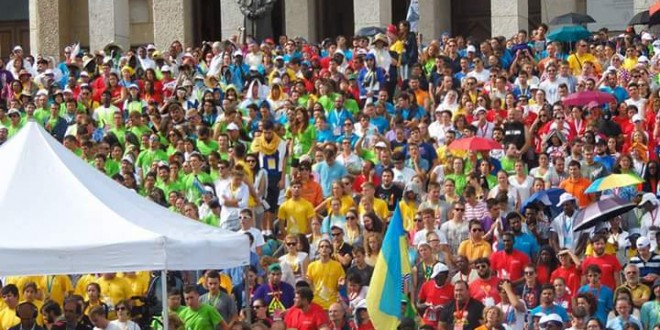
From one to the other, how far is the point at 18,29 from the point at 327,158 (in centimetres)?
2788

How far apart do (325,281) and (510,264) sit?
7.14ft

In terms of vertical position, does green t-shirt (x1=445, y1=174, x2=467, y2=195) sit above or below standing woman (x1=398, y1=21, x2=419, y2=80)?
below

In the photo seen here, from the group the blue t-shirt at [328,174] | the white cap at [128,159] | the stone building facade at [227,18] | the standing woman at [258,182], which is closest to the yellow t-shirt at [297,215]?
the standing woman at [258,182]

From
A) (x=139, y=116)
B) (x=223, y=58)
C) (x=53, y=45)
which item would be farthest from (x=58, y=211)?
(x=53, y=45)

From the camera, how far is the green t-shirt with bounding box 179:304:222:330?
20.1 metres

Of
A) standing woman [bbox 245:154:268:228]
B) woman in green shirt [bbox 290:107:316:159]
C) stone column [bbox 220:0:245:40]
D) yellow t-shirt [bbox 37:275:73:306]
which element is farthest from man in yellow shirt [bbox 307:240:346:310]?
stone column [bbox 220:0:245:40]

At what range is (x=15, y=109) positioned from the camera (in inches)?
1235

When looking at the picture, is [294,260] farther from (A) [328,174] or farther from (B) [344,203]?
(A) [328,174]

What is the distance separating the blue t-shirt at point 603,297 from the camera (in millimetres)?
20562

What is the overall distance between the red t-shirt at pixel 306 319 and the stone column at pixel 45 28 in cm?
2814

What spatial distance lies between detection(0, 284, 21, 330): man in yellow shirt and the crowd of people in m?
0.02

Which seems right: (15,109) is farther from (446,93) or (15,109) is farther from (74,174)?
(74,174)

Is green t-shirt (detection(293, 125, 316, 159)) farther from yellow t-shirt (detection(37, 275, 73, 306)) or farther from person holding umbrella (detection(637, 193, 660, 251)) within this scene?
yellow t-shirt (detection(37, 275, 73, 306))

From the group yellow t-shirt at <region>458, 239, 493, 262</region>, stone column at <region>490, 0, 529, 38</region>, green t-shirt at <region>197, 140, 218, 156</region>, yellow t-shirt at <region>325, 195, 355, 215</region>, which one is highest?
stone column at <region>490, 0, 529, 38</region>
